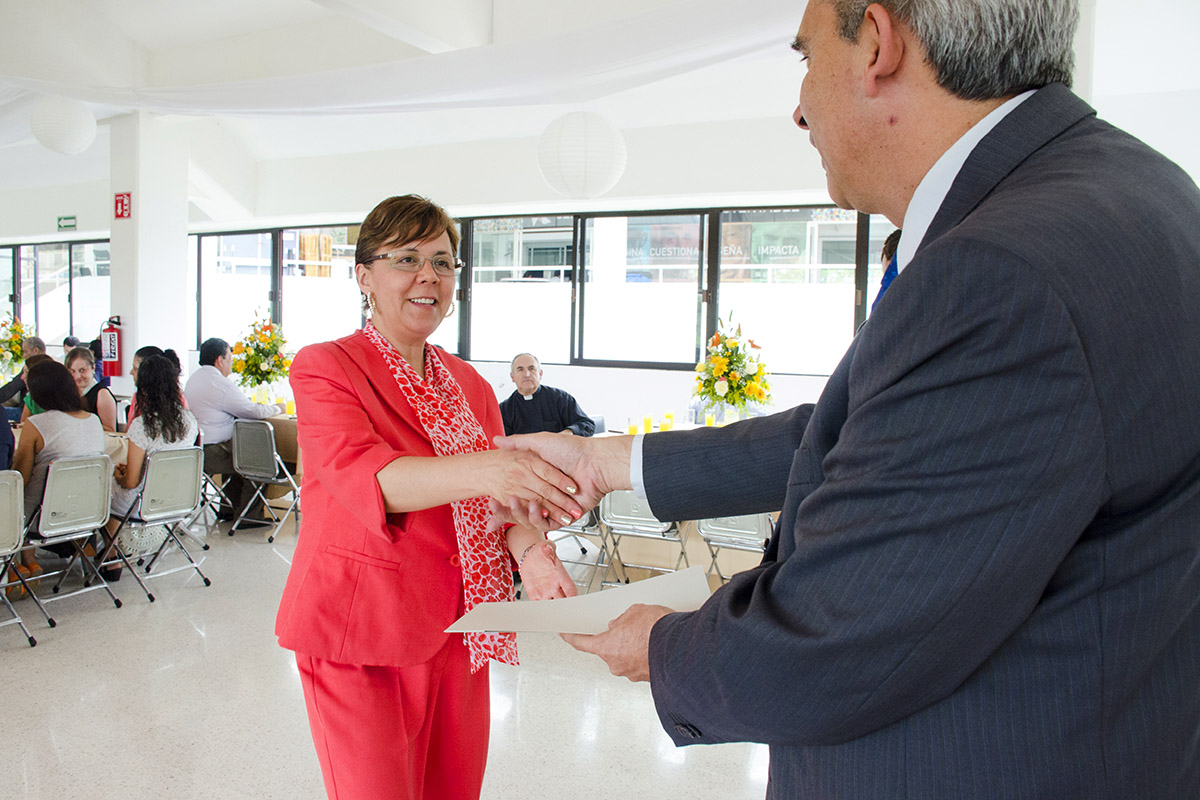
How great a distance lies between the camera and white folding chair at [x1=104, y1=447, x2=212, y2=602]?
488 centimetres

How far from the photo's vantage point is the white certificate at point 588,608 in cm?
Result: 101

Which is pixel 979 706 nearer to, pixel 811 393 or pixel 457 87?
pixel 457 87

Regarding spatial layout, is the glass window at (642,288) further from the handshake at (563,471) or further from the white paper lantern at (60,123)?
the handshake at (563,471)

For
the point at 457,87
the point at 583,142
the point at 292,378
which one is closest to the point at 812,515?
the point at 292,378

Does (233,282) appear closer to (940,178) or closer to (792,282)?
(792,282)

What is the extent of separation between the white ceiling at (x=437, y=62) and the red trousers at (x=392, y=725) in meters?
3.02

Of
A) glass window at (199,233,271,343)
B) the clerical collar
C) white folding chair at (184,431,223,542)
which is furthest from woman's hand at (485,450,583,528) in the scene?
glass window at (199,233,271,343)

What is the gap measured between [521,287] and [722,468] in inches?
→ 325

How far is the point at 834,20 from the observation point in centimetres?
87

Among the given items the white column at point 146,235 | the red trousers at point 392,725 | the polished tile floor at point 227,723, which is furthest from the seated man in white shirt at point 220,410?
the red trousers at point 392,725

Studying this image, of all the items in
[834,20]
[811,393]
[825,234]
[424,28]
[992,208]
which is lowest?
[811,393]

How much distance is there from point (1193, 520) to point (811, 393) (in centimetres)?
730

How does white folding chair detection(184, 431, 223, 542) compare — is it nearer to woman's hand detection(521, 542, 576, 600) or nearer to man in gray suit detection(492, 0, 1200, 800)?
woman's hand detection(521, 542, 576, 600)

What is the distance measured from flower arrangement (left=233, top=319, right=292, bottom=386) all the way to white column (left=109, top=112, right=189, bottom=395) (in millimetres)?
1670
